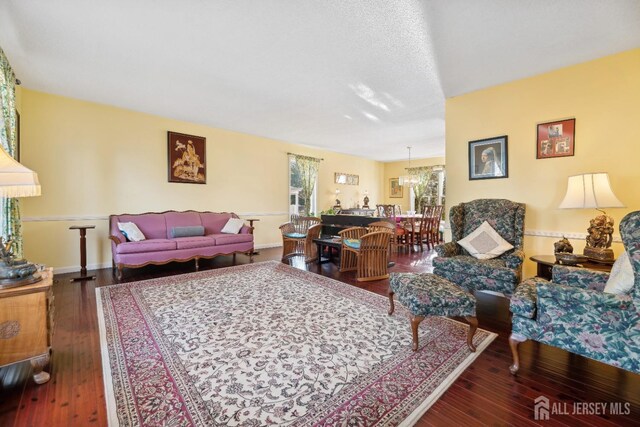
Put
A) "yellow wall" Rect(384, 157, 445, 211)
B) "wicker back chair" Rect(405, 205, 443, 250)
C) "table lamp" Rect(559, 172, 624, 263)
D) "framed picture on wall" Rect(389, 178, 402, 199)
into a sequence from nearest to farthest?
"table lamp" Rect(559, 172, 624, 263) → "wicker back chair" Rect(405, 205, 443, 250) → "yellow wall" Rect(384, 157, 445, 211) → "framed picture on wall" Rect(389, 178, 402, 199)

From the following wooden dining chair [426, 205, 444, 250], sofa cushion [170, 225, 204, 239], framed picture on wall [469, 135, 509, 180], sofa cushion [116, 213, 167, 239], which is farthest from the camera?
wooden dining chair [426, 205, 444, 250]

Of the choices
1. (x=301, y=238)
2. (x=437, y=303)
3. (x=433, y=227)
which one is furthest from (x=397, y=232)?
(x=437, y=303)

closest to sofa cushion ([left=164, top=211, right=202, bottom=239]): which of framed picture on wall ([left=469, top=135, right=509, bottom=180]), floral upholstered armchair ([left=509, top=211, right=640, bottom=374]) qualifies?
framed picture on wall ([left=469, top=135, right=509, bottom=180])

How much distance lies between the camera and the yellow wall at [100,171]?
13.2 feet

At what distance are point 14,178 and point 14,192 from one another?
0.54 feet

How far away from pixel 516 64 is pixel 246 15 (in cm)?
296

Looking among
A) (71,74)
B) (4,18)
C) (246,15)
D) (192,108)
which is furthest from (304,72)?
(71,74)

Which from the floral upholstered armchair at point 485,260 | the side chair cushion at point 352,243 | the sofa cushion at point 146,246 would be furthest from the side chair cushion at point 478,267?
the sofa cushion at point 146,246

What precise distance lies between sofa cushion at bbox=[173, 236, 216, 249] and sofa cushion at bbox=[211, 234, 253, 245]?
0.11m

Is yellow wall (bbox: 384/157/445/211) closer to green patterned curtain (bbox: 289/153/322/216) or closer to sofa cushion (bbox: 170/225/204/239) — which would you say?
green patterned curtain (bbox: 289/153/322/216)

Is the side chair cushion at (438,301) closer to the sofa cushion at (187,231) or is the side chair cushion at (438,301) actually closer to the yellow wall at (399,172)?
the sofa cushion at (187,231)

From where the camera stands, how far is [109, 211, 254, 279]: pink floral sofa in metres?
4.04

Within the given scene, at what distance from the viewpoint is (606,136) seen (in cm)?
291

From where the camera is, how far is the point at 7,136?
2889 millimetres
